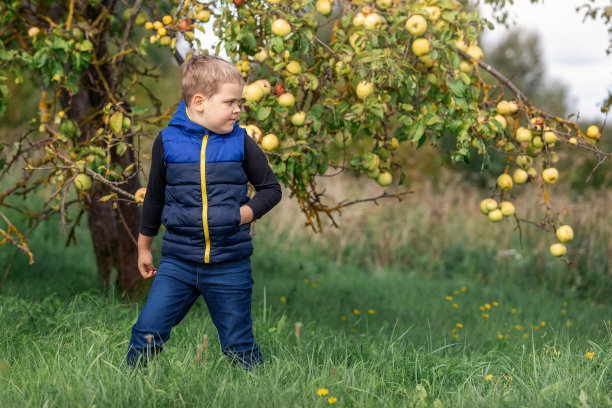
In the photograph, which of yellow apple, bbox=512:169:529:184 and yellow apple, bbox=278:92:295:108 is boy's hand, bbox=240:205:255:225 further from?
yellow apple, bbox=512:169:529:184

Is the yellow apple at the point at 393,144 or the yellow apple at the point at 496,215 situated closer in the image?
the yellow apple at the point at 496,215

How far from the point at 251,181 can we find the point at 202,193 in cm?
25

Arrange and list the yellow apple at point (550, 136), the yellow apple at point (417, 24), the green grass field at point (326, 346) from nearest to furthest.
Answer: the green grass field at point (326, 346) < the yellow apple at point (417, 24) < the yellow apple at point (550, 136)

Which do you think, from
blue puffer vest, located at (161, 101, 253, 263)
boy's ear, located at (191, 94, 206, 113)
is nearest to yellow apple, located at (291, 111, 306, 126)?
blue puffer vest, located at (161, 101, 253, 263)

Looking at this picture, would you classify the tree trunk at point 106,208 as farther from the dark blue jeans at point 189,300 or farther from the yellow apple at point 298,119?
the dark blue jeans at point 189,300

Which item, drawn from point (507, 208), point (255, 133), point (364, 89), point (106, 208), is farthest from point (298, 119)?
point (106, 208)

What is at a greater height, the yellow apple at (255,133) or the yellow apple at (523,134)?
the yellow apple at (523,134)

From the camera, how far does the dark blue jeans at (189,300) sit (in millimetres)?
2680

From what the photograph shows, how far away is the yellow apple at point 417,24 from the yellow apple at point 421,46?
7 centimetres

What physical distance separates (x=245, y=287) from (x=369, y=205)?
5957 millimetres

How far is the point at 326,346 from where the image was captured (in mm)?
3420

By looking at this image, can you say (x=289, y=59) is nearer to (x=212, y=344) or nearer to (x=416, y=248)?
(x=212, y=344)

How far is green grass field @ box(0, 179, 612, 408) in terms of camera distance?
2498 mm

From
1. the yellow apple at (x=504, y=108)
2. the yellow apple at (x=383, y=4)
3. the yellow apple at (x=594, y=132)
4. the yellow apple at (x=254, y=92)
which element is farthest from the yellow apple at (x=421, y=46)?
the yellow apple at (x=594, y=132)
